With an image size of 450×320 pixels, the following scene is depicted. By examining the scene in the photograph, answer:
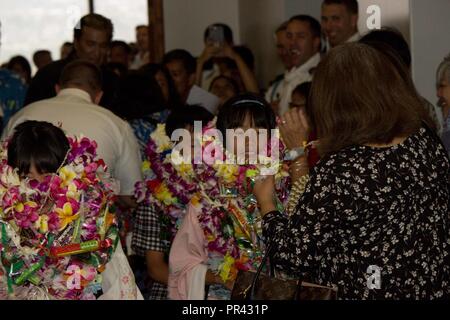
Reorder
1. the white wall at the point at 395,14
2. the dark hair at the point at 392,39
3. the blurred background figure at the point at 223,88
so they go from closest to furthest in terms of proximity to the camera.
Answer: the dark hair at the point at 392,39 → the white wall at the point at 395,14 → the blurred background figure at the point at 223,88

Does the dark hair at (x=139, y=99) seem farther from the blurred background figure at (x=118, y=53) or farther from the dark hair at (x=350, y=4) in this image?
the blurred background figure at (x=118, y=53)

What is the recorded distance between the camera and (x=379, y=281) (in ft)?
9.87

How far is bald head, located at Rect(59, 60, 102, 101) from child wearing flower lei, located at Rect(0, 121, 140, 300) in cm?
164

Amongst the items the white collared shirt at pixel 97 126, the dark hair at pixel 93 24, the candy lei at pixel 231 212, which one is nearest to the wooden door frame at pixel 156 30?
the dark hair at pixel 93 24

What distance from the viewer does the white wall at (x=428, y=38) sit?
5.07m

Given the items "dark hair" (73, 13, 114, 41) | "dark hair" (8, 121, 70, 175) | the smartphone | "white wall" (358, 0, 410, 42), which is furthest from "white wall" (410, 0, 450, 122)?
the smartphone

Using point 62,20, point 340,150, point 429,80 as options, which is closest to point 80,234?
point 340,150

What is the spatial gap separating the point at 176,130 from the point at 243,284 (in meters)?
1.41

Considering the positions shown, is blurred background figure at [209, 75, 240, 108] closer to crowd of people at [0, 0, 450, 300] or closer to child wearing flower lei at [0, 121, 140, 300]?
crowd of people at [0, 0, 450, 300]

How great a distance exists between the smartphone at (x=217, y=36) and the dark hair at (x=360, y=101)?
483 cm

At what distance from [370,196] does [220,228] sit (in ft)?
3.32
